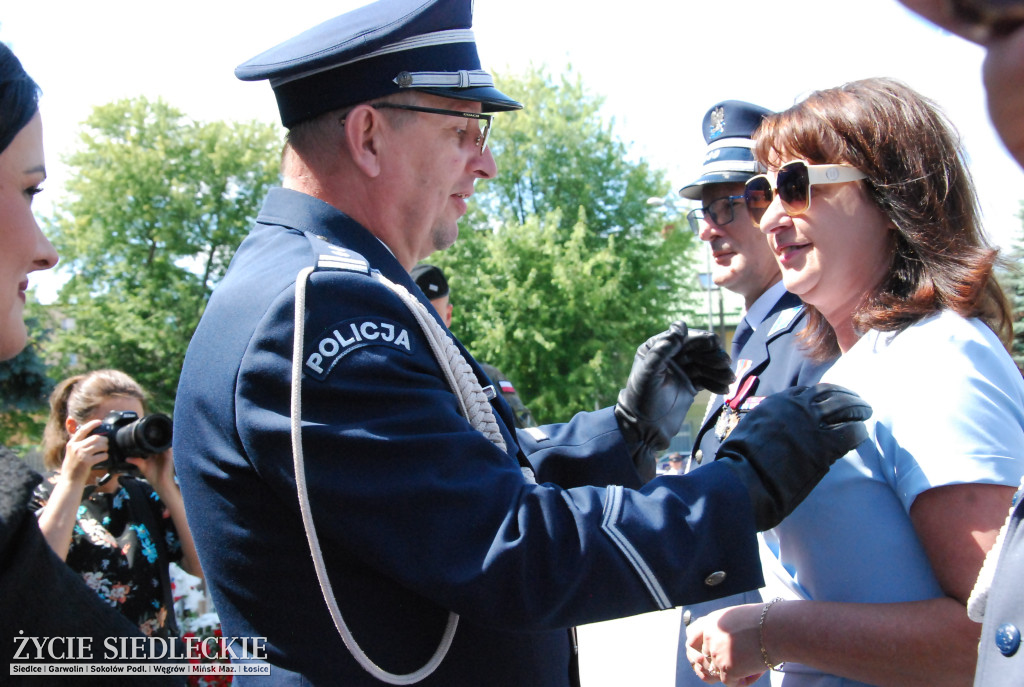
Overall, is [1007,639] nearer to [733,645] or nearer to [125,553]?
[733,645]

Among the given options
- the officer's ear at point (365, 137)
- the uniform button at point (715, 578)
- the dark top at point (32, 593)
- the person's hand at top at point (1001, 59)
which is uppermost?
the person's hand at top at point (1001, 59)

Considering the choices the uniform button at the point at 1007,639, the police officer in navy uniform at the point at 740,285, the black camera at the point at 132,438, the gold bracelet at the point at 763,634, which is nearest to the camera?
the uniform button at the point at 1007,639

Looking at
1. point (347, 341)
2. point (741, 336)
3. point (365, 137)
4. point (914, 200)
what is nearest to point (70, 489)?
point (365, 137)

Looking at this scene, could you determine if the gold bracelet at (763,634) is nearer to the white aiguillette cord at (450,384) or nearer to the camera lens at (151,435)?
the white aiguillette cord at (450,384)

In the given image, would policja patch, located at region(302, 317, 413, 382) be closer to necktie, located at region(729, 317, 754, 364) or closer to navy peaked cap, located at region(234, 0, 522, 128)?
navy peaked cap, located at region(234, 0, 522, 128)

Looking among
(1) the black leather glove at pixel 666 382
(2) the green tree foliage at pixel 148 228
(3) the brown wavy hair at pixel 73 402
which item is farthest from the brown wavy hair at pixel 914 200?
(2) the green tree foliage at pixel 148 228

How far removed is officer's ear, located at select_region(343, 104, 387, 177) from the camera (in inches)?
73.0

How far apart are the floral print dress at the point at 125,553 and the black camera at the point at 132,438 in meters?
0.23

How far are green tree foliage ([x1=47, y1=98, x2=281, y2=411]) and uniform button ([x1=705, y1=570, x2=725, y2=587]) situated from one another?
923 inches

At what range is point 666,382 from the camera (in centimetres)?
229

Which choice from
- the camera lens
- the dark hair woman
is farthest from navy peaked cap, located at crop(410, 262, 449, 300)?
the dark hair woman

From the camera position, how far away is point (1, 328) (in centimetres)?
138

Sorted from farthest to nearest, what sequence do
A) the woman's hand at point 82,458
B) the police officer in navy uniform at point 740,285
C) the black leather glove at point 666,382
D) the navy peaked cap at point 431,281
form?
the navy peaked cap at point 431,281 → the woman's hand at point 82,458 → the police officer in navy uniform at point 740,285 → the black leather glove at point 666,382

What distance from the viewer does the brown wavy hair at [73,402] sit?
12.8 feet
